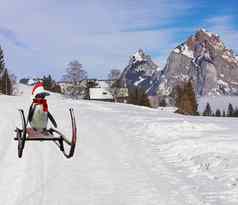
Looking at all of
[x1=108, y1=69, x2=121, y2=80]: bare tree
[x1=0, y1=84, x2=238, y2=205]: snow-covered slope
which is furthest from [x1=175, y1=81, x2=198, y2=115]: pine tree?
[x1=0, y1=84, x2=238, y2=205]: snow-covered slope

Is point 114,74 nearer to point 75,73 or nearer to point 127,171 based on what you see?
point 75,73

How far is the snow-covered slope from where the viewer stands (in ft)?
30.0

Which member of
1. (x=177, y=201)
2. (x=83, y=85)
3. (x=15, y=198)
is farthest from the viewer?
(x=83, y=85)

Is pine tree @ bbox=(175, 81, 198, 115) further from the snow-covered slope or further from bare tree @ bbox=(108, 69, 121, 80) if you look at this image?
the snow-covered slope

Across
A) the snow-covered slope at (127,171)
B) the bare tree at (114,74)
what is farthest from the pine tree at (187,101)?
the snow-covered slope at (127,171)

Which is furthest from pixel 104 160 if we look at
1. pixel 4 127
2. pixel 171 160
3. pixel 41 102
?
pixel 4 127

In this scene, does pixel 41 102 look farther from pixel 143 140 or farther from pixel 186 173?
pixel 143 140

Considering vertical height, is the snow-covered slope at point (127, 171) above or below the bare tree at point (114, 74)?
below

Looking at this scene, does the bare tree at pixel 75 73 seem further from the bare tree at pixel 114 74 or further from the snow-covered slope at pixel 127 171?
the snow-covered slope at pixel 127 171

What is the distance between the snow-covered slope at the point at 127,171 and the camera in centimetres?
913

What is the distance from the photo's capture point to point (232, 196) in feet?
29.2

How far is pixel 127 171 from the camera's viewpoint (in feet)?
38.0

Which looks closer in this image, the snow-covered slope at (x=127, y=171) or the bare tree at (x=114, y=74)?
the snow-covered slope at (x=127, y=171)

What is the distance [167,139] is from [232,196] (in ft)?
27.4
